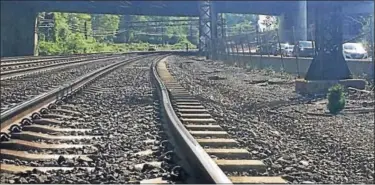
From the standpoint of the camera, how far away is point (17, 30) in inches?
2004

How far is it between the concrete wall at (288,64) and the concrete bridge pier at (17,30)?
16.8 metres

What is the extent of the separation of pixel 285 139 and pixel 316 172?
88.8 inches

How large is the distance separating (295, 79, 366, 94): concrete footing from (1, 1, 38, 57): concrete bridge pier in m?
34.7

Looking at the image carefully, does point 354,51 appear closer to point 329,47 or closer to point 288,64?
point 288,64

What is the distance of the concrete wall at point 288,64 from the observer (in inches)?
854

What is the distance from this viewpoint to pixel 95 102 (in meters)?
12.3

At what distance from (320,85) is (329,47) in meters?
1.54

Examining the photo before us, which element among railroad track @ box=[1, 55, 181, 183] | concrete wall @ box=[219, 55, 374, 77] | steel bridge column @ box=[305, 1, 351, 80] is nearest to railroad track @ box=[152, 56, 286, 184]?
railroad track @ box=[1, 55, 181, 183]

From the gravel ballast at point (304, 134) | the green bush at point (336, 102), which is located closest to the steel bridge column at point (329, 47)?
the gravel ballast at point (304, 134)

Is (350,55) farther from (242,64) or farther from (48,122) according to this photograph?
(48,122)

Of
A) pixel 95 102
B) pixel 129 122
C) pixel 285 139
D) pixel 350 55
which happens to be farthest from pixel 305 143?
pixel 350 55

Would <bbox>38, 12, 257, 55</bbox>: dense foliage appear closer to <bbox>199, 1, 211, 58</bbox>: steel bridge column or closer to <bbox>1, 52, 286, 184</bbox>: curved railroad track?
<bbox>199, 1, 211, 58</bbox>: steel bridge column

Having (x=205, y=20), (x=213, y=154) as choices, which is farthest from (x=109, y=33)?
(x=213, y=154)

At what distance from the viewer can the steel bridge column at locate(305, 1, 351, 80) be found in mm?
17547
